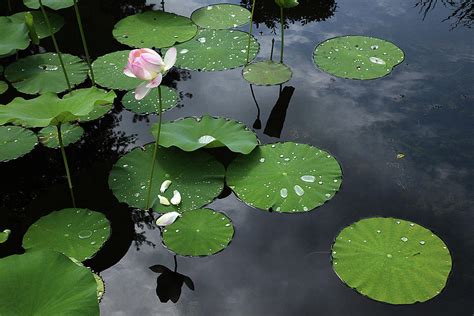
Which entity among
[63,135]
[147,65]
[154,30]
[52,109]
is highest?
[147,65]

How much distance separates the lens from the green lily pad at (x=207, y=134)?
104 inches

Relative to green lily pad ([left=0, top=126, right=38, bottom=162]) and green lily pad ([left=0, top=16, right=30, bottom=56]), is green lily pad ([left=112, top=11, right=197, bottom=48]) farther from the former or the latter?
green lily pad ([left=0, top=126, right=38, bottom=162])

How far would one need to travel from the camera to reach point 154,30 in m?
3.73

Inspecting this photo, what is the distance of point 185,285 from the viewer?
225 centimetres

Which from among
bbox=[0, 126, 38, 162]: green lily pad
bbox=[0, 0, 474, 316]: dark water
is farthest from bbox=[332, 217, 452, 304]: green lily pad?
bbox=[0, 126, 38, 162]: green lily pad

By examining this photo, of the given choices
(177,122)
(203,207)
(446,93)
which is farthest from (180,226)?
(446,93)

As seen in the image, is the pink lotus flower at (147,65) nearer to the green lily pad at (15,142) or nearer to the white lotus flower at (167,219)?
→ the white lotus flower at (167,219)

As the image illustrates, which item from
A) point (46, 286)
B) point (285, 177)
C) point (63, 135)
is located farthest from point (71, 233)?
point (285, 177)

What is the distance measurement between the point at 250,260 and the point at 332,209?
1.51 ft

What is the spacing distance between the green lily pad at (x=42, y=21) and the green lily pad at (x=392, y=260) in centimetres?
254

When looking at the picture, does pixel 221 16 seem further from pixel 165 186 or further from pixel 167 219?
pixel 167 219

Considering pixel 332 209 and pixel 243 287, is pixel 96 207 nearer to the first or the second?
pixel 243 287

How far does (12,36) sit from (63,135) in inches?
33.3

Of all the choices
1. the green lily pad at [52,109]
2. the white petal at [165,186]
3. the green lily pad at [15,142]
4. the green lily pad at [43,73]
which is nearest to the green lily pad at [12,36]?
the green lily pad at [43,73]
